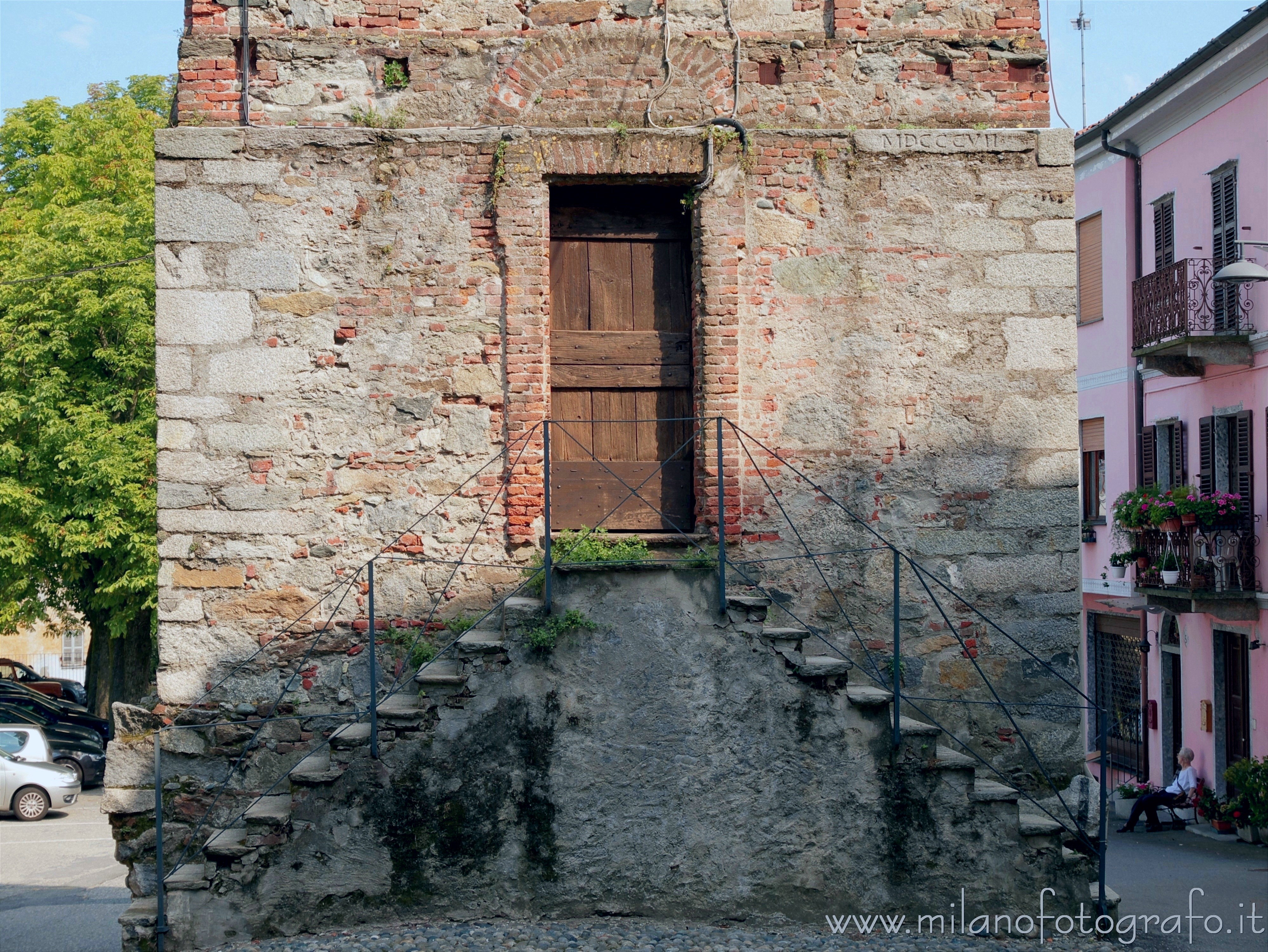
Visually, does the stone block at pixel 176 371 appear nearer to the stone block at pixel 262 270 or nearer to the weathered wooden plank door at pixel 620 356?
the stone block at pixel 262 270

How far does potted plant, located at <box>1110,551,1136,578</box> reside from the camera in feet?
59.3

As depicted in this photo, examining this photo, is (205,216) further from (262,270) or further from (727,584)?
(727,584)

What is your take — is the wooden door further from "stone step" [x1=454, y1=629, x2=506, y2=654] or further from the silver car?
the silver car

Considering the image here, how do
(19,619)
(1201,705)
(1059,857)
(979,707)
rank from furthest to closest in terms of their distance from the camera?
(19,619) < (1201,705) < (979,707) < (1059,857)

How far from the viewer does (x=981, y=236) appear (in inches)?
325

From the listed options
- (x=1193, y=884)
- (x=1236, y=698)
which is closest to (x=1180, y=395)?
(x=1236, y=698)

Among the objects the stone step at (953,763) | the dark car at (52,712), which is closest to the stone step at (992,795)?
the stone step at (953,763)

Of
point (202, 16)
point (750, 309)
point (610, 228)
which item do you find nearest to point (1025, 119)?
point (750, 309)

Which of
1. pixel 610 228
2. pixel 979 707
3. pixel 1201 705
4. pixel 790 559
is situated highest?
pixel 610 228

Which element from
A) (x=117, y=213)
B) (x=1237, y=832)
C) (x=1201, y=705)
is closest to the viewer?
(x=1237, y=832)

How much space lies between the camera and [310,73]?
320 inches

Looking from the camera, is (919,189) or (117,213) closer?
(919,189)

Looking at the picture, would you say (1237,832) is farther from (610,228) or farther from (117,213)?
(117,213)

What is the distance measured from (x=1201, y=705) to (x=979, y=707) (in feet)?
37.0
